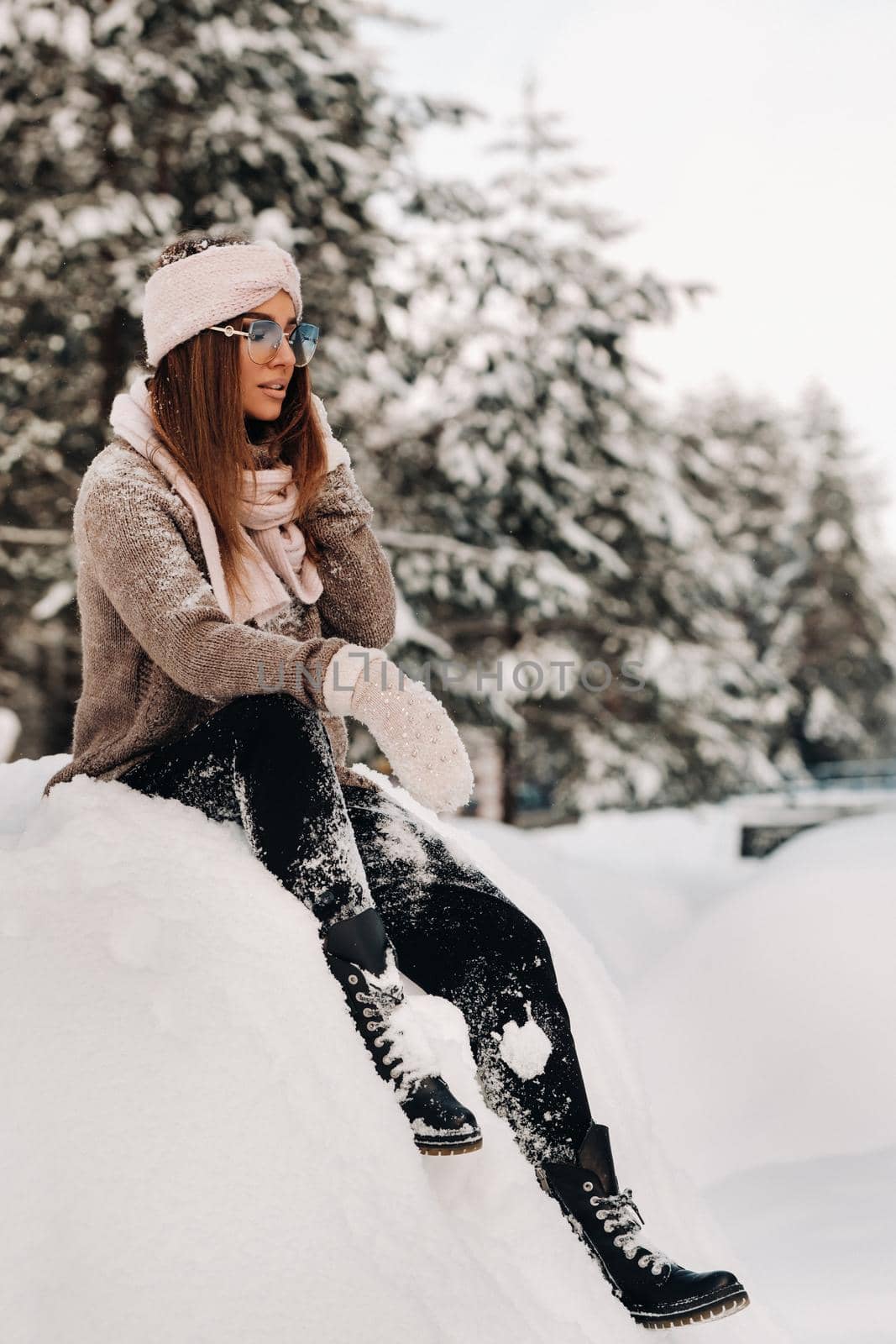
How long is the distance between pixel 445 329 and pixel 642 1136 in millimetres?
8419

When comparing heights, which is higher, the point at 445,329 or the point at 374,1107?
the point at 445,329

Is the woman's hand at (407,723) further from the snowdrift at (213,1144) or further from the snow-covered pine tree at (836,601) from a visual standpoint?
the snow-covered pine tree at (836,601)

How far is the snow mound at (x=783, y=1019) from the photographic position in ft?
13.3

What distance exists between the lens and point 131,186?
762cm

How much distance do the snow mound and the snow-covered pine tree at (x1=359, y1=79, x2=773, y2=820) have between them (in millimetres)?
3136

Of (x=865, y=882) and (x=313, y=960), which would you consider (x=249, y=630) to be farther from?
(x=865, y=882)

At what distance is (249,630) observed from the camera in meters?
2.12

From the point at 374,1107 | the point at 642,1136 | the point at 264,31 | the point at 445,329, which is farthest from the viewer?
the point at 445,329

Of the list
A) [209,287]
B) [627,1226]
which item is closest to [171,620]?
[209,287]

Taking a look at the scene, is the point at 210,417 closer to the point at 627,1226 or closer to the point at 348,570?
the point at 348,570

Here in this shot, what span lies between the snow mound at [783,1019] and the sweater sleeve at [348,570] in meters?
2.51

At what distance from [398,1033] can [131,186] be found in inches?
282

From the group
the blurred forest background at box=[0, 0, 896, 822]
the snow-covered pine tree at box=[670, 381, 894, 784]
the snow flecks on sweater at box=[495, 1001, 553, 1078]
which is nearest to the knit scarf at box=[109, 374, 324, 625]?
the snow flecks on sweater at box=[495, 1001, 553, 1078]

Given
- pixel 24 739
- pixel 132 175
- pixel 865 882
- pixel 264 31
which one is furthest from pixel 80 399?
pixel 865 882
